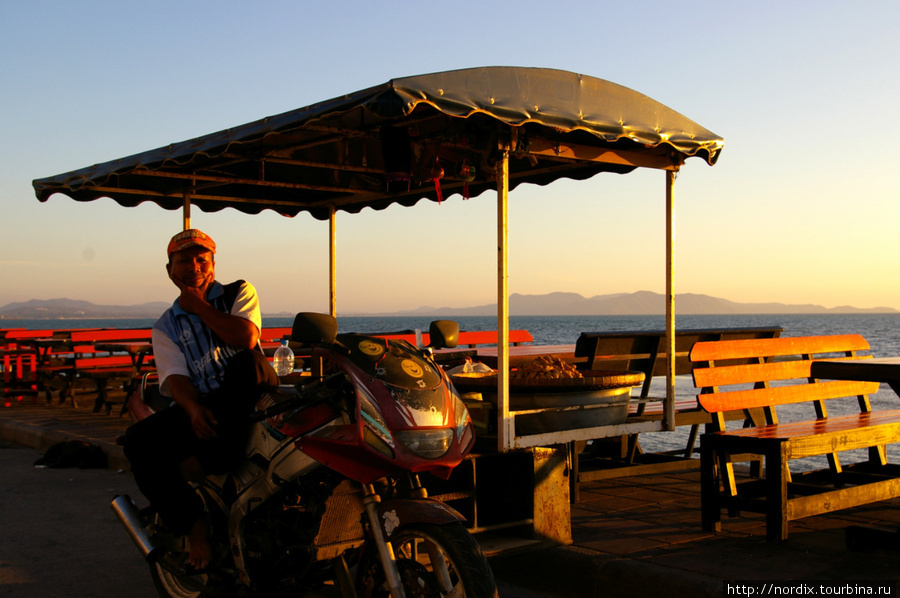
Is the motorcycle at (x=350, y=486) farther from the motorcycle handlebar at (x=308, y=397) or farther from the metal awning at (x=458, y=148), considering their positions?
the metal awning at (x=458, y=148)

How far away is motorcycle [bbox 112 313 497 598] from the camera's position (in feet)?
10.5

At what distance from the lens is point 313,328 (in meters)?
3.32

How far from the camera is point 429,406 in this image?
10.9 feet

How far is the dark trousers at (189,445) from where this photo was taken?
385cm

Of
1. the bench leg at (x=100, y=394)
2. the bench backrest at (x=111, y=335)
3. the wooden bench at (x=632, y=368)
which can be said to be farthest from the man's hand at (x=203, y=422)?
the bench backrest at (x=111, y=335)

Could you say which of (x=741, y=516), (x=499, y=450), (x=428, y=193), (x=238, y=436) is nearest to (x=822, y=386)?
(x=741, y=516)

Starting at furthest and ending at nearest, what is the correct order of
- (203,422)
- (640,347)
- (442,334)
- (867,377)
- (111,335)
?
(111,335), (640,347), (867,377), (442,334), (203,422)

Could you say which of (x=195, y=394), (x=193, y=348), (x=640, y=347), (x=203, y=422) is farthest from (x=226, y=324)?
(x=640, y=347)

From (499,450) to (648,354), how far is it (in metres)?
2.99

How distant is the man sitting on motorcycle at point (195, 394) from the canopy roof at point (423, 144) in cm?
119

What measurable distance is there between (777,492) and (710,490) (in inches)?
16.5

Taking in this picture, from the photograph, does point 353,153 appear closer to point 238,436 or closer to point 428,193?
point 428,193

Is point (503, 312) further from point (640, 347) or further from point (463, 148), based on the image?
point (640, 347)

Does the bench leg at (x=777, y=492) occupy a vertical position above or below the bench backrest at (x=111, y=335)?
below
